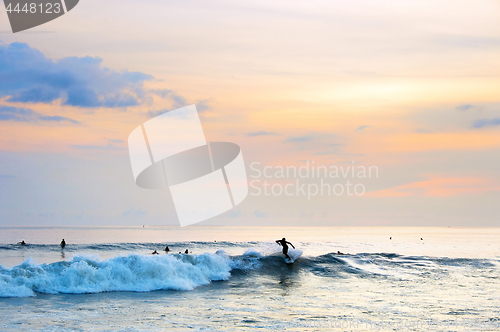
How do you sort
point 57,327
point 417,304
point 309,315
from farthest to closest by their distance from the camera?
1. point 417,304
2. point 309,315
3. point 57,327

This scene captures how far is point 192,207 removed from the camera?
2472 cm

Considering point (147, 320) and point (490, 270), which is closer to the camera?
point (147, 320)

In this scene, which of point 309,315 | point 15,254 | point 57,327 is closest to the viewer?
point 57,327

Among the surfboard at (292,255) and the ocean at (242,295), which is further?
the surfboard at (292,255)

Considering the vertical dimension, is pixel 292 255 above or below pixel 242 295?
above

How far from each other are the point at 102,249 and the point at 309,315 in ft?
115

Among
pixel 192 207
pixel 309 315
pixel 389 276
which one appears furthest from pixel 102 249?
pixel 309 315

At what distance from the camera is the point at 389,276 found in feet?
79.0

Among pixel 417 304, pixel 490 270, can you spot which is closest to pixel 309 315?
pixel 417 304

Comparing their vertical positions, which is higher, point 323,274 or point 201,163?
point 201,163

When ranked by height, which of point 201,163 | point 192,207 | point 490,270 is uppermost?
point 201,163

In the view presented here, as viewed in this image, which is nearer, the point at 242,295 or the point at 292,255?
the point at 242,295

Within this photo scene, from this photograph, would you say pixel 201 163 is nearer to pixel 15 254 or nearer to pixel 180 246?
pixel 15 254

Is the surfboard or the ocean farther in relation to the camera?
the surfboard
